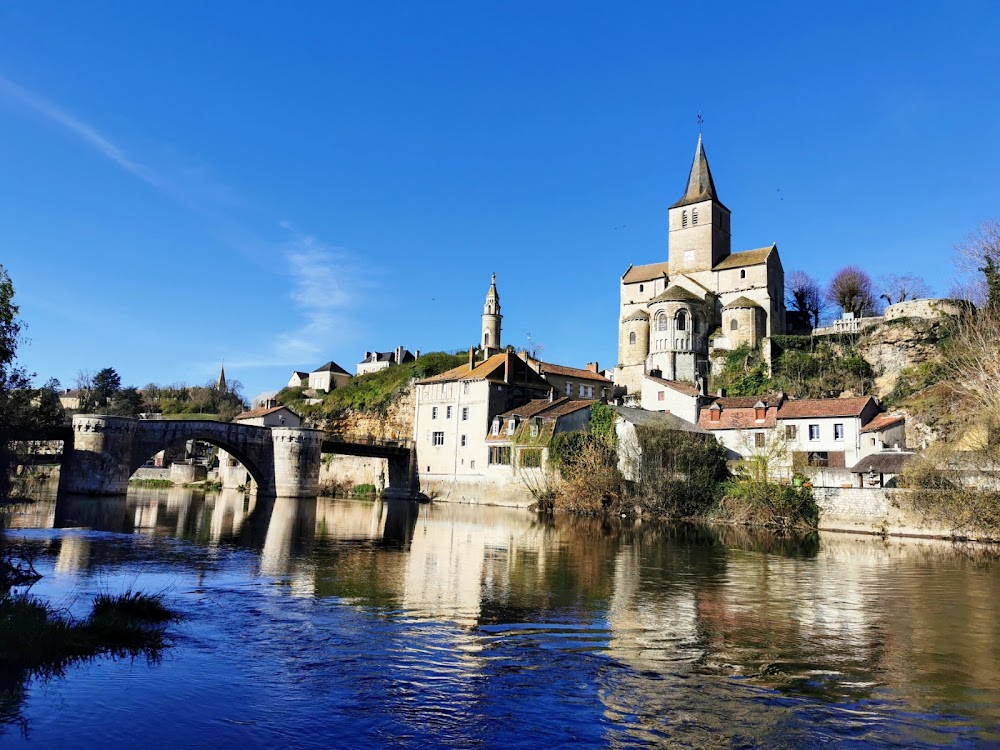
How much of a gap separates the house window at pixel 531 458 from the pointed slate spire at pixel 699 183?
32554mm

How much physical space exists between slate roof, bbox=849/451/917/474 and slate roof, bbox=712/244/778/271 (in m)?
29.4

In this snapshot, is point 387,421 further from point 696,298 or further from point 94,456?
point 696,298

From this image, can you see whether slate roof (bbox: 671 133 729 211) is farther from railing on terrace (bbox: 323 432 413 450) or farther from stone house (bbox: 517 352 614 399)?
railing on terrace (bbox: 323 432 413 450)

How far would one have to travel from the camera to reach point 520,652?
11523mm

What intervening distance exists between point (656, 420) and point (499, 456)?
1267 cm

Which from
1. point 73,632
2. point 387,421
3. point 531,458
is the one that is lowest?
point 73,632

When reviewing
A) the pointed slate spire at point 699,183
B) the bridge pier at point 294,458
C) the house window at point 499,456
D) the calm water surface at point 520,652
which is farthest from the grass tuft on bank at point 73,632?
the pointed slate spire at point 699,183

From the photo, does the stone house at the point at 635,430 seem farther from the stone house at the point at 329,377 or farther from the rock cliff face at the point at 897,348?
the stone house at the point at 329,377

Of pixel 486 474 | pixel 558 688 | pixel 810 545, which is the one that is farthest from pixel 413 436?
pixel 558 688

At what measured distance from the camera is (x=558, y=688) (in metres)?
9.80

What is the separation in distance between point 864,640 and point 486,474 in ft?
137

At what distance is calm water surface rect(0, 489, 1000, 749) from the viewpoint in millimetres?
8281

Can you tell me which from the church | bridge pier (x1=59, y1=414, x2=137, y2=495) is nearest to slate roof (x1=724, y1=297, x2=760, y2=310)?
the church

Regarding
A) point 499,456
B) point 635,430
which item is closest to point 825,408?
point 635,430
